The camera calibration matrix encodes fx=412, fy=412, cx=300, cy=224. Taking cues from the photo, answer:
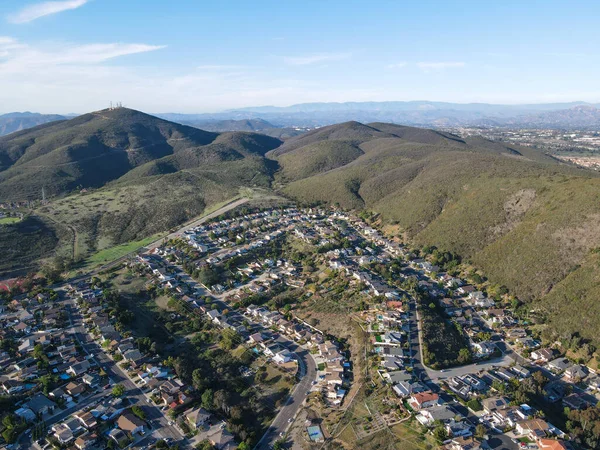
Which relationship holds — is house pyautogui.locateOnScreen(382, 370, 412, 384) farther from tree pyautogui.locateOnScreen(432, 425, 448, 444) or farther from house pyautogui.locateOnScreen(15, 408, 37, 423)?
house pyautogui.locateOnScreen(15, 408, 37, 423)

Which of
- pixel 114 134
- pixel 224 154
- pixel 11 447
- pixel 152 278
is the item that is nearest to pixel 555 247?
pixel 152 278

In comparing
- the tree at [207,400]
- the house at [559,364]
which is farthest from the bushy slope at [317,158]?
the tree at [207,400]

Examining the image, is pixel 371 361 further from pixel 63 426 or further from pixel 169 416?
pixel 63 426

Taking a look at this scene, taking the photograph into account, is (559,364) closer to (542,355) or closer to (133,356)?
(542,355)

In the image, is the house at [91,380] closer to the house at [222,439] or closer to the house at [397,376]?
the house at [222,439]

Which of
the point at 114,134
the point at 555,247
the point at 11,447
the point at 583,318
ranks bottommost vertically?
the point at 11,447
